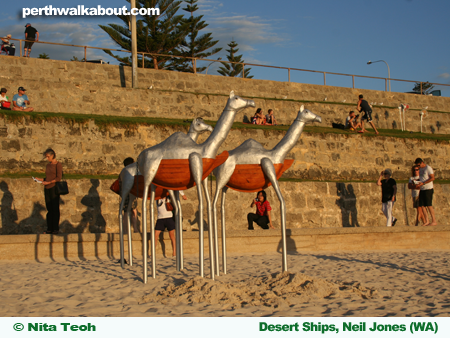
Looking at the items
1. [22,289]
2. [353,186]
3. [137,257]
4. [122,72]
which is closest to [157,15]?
[122,72]

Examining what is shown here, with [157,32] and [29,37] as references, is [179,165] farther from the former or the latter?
[157,32]

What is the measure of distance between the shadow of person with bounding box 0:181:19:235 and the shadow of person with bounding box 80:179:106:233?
1594mm

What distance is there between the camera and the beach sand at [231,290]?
17.7ft

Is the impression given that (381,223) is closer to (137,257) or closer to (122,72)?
(137,257)

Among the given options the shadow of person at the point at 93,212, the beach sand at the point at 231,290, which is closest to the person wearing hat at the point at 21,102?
the shadow of person at the point at 93,212

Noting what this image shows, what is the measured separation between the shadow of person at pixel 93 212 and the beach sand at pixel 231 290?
3266 mm

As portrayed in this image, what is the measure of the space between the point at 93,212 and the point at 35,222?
1427 millimetres

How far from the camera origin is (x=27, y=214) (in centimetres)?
1140

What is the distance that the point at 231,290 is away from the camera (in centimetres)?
606

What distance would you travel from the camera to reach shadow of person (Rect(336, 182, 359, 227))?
14.8 metres

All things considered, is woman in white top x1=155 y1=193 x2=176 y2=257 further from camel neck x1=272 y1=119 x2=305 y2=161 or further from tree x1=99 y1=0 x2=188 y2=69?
tree x1=99 y1=0 x2=188 y2=69

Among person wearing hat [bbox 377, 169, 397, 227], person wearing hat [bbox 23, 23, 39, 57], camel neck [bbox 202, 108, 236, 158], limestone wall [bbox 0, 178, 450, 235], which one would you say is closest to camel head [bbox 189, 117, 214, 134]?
camel neck [bbox 202, 108, 236, 158]

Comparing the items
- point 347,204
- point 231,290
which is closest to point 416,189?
point 347,204

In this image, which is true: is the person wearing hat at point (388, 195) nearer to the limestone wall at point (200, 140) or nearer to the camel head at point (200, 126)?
the limestone wall at point (200, 140)
